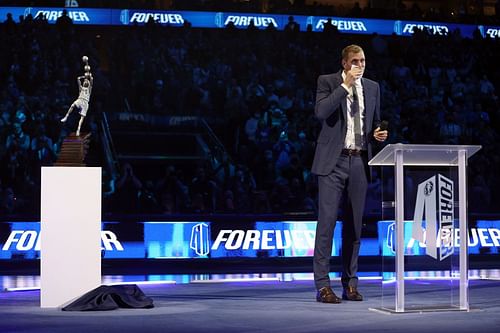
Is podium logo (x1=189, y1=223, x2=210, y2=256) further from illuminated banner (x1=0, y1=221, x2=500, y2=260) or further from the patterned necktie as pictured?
the patterned necktie

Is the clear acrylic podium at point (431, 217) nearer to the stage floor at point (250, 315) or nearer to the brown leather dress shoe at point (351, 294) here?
the stage floor at point (250, 315)

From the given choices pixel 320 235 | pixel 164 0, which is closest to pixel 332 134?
pixel 320 235

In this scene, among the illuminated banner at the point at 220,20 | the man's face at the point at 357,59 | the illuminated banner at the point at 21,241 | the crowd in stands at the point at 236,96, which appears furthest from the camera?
the illuminated banner at the point at 220,20

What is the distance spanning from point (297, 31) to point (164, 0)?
9.98 feet

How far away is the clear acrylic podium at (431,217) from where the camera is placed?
16.3 ft

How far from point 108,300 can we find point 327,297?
140cm

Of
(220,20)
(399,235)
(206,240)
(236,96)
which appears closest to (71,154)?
(399,235)

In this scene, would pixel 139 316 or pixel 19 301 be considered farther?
pixel 19 301

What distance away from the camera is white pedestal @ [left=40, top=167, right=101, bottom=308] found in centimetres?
556

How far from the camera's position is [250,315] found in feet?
15.6

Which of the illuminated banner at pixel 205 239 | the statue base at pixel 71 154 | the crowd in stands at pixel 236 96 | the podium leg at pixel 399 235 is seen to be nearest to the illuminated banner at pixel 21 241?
the illuminated banner at pixel 205 239

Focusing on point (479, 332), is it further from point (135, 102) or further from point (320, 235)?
point (135, 102)

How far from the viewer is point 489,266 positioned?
9.47m

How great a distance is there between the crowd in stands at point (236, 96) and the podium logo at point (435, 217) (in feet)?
21.7
